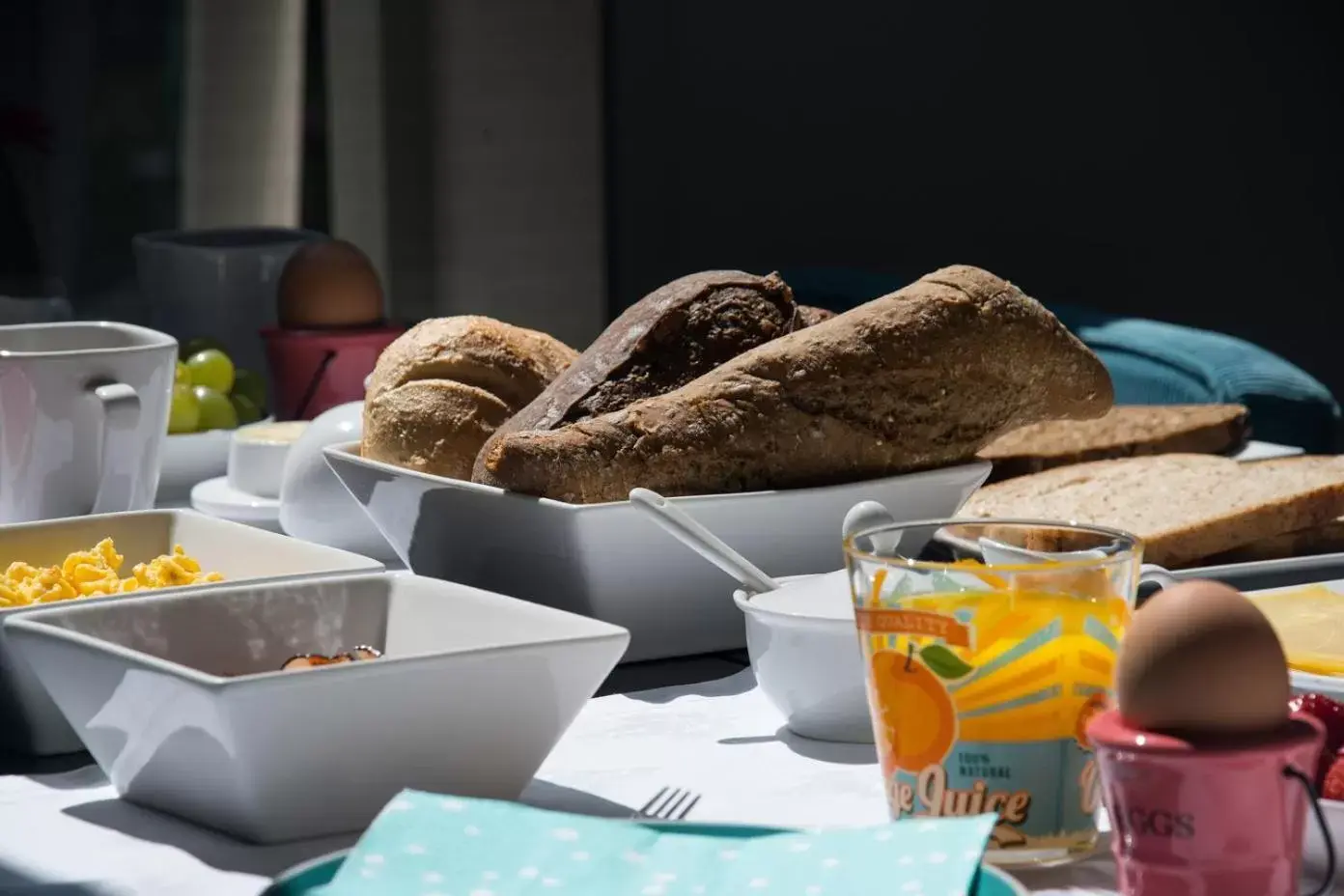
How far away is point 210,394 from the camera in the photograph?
1.82 meters

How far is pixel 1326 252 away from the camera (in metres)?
4.06

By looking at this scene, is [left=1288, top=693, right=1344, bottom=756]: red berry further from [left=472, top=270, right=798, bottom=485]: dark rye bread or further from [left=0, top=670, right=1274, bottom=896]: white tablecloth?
[left=472, top=270, right=798, bottom=485]: dark rye bread

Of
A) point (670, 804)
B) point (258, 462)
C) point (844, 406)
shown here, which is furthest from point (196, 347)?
point (670, 804)

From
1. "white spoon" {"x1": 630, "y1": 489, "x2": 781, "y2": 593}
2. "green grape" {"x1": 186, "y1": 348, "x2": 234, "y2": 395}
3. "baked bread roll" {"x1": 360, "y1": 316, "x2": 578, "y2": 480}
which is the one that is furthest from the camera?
"green grape" {"x1": 186, "y1": 348, "x2": 234, "y2": 395}

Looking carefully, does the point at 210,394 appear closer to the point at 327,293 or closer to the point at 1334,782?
the point at 327,293

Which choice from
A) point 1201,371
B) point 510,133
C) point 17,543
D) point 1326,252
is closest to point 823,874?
point 17,543

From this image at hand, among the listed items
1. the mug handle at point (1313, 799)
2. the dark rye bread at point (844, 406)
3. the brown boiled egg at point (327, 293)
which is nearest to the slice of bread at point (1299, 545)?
the dark rye bread at point (844, 406)

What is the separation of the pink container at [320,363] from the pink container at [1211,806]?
145 centimetres

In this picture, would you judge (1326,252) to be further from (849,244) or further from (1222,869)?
(1222,869)

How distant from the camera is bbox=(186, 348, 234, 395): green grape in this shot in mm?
1868

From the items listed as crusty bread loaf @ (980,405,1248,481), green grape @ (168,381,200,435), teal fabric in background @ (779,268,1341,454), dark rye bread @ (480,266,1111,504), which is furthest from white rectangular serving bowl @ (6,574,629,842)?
teal fabric in background @ (779,268,1341,454)

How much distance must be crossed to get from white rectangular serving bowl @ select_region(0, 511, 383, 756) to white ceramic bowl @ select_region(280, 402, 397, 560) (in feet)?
0.77

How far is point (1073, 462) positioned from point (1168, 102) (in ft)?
9.36

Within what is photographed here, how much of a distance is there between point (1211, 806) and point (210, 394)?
140 cm
